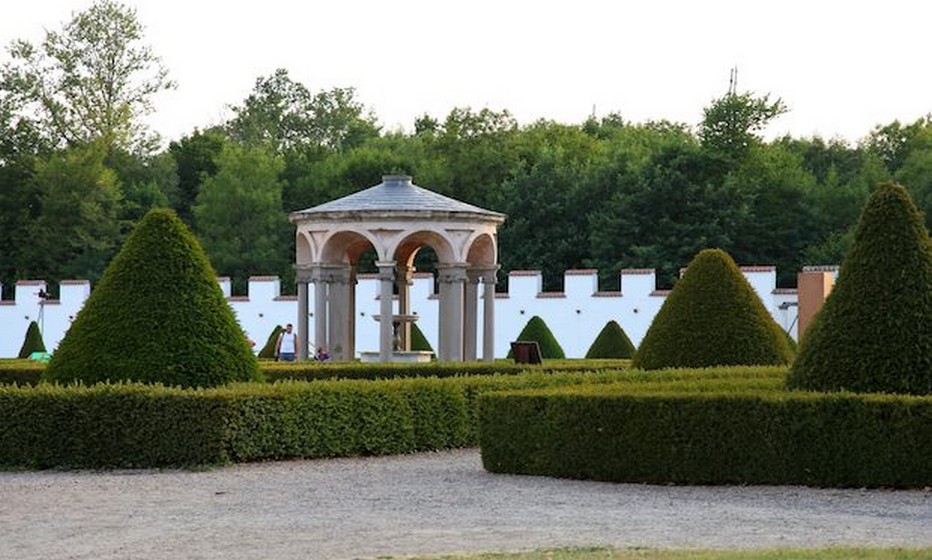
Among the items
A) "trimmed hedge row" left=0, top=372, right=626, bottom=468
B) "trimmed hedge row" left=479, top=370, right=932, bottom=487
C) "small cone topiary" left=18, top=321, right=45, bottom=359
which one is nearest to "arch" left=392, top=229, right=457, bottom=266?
"trimmed hedge row" left=0, top=372, right=626, bottom=468

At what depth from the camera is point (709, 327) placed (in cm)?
2347

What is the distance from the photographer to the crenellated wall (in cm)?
4488

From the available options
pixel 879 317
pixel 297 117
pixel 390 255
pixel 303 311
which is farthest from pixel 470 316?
pixel 297 117

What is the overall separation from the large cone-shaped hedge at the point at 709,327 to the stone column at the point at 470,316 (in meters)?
11.0

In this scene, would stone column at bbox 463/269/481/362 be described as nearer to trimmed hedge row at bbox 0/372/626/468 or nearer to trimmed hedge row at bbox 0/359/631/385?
trimmed hedge row at bbox 0/359/631/385

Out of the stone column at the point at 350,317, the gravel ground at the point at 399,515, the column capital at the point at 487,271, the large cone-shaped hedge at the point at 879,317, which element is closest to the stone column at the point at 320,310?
the stone column at the point at 350,317

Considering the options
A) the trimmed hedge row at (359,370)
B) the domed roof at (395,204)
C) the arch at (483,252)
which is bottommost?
the trimmed hedge row at (359,370)

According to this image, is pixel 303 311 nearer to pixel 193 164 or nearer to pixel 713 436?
pixel 713 436

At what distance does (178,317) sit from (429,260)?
132 ft

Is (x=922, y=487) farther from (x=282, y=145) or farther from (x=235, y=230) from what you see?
(x=282, y=145)

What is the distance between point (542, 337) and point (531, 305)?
456 centimetres

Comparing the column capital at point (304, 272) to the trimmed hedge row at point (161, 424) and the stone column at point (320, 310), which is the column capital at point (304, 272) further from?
the trimmed hedge row at point (161, 424)

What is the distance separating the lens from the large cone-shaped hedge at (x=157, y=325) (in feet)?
60.0

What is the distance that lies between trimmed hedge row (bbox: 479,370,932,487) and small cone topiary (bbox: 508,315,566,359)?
25.2 m
